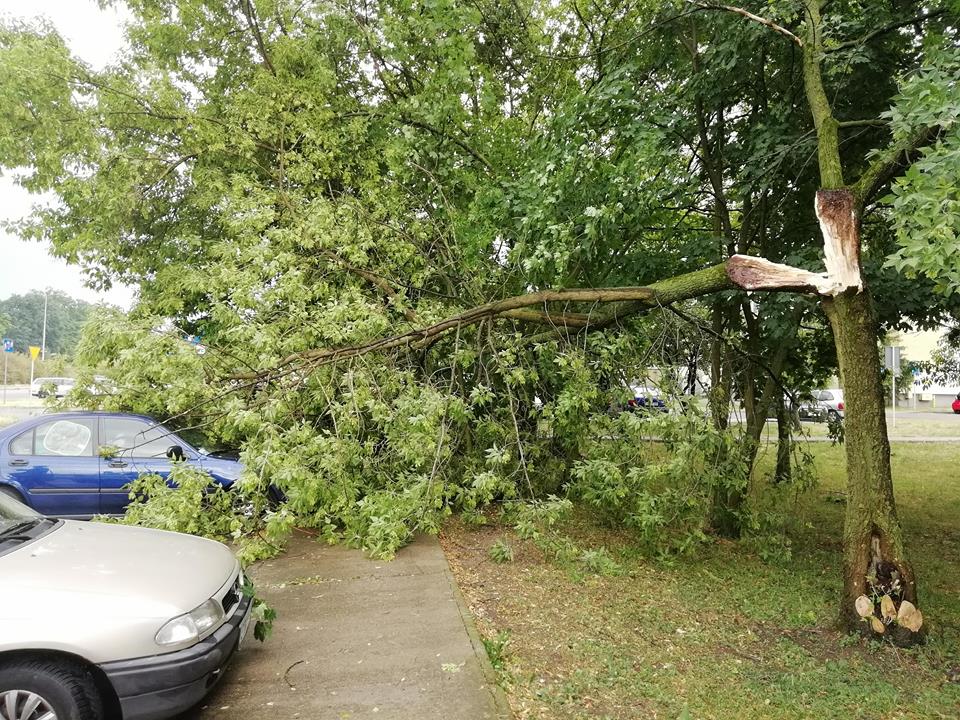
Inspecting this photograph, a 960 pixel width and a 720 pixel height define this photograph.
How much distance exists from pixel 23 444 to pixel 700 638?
7.29m

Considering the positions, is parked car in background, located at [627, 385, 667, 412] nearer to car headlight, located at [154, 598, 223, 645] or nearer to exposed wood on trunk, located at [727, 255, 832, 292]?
exposed wood on trunk, located at [727, 255, 832, 292]

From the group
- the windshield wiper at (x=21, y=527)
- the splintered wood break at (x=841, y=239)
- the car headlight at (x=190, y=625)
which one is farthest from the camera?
the splintered wood break at (x=841, y=239)

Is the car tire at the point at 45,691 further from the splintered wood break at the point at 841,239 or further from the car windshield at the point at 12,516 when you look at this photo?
the splintered wood break at the point at 841,239

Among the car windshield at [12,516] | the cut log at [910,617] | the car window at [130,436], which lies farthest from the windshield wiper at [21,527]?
the cut log at [910,617]

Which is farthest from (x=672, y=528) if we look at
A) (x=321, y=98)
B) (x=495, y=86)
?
(x=321, y=98)

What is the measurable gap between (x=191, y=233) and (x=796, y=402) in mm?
8579

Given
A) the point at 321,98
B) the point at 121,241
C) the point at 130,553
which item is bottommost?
the point at 130,553

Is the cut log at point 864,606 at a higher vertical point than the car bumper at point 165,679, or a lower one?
lower

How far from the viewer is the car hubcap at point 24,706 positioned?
9.02ft

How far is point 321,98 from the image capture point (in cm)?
901

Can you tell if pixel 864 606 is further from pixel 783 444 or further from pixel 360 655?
pixel 360 655

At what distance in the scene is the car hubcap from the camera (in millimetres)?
2748

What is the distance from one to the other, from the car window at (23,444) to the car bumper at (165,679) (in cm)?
537

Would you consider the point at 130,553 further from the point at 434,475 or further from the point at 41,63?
the point at 41,63
